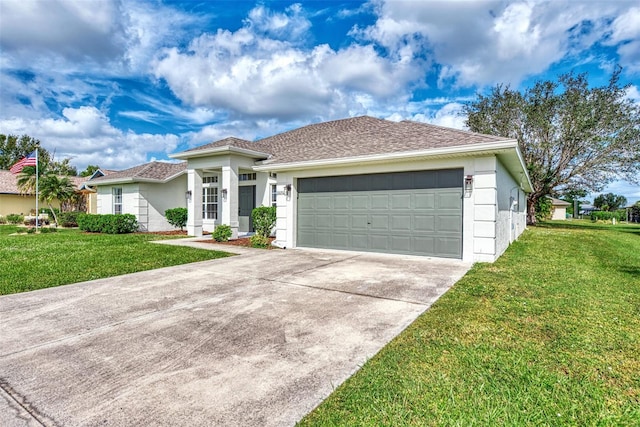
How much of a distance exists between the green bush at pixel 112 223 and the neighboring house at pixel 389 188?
5015mm

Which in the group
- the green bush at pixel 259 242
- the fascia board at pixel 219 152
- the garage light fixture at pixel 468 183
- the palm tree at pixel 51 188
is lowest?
the green bush at pixel 259 242

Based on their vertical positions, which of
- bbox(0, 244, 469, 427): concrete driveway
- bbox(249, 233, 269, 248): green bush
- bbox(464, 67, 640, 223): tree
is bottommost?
bbox(0, 244, 469, 427): concrete driveway

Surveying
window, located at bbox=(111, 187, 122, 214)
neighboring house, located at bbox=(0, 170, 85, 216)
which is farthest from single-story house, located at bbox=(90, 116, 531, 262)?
neighboring house, located at bbox=(0, 170, 85, 216)

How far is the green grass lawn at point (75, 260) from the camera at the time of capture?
6.61 metres

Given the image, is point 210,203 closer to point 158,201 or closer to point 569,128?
point 158,201

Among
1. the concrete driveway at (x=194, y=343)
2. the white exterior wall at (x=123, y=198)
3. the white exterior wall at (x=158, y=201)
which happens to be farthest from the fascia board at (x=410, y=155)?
the white exterior wall at (x=123, y=198)

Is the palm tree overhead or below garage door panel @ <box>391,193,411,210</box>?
overhead

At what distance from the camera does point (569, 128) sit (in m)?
22.7

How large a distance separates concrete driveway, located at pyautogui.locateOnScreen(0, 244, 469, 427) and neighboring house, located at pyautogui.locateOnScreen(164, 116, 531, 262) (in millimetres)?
2580

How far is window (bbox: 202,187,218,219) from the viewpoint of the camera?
643 inches

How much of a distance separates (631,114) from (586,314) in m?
25.6

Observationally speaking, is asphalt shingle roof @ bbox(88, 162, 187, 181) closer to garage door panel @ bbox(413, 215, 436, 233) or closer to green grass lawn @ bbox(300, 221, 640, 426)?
garage door panel @ bbox(413, 215, 436, 233)

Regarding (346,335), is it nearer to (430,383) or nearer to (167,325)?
(430,383)

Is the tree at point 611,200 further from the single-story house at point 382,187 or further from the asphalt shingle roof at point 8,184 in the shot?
the asphalt shingle roof at point 8,184
